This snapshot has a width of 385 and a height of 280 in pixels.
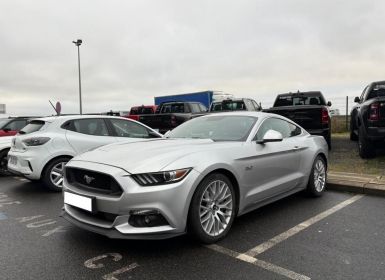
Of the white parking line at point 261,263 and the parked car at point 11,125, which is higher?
the parked car at point 11,125

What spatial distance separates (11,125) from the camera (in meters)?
10.7

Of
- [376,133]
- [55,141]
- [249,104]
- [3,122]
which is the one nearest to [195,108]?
[249,104]

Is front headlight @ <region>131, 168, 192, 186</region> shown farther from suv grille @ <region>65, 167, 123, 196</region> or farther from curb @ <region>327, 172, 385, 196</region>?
curb @ <region>327, 172, 385, 196</region>

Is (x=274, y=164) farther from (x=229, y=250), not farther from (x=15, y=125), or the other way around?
(x=15, y=125)

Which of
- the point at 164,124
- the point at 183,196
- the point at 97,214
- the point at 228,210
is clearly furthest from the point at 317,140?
the point at 164,124

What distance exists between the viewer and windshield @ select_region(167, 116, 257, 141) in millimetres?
4934

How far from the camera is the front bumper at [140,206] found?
3541mm

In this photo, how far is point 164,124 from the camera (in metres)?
12.5

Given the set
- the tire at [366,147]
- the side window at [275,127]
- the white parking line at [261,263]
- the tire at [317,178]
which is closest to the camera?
the white parking line at [261,263]

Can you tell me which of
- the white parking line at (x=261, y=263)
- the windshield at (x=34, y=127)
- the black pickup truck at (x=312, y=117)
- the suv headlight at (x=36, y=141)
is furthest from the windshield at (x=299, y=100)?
the white parking line at (x=261, y=263)

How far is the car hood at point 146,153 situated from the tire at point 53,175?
2.89m

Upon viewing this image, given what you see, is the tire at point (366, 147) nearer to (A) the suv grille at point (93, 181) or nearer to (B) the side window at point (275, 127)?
(B) the side window at point (275, 127)

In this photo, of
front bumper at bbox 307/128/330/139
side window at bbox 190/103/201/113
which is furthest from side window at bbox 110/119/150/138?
side window at bbox 190/103/201/113

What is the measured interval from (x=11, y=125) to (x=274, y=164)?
8.50m
